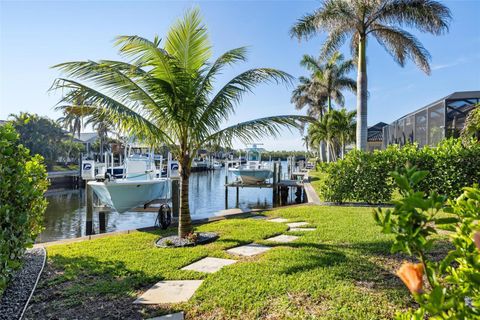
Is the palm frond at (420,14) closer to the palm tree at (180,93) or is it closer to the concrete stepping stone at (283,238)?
the palm tree at (180,93)

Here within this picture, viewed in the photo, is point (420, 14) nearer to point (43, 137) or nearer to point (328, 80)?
point (328, 80)

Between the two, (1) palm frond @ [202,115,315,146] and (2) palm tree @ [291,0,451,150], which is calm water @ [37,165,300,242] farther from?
(2) palm tree @ [291,0,451,150]

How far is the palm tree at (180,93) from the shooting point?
5828 mm

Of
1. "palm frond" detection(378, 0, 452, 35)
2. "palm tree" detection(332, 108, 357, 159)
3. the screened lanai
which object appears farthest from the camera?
"palm tree" detection(332, 108, 357, 159)

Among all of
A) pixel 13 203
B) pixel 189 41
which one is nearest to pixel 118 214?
pixel 189 41

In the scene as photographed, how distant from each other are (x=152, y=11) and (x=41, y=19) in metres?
2.79

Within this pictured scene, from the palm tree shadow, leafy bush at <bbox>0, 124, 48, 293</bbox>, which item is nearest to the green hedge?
the palm tree shadow

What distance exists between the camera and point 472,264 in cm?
131

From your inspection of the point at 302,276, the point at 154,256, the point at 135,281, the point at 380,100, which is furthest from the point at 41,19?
the point at 380,100

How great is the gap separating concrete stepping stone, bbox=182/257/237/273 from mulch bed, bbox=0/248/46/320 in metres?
2.00

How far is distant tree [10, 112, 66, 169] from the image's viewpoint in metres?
31.9

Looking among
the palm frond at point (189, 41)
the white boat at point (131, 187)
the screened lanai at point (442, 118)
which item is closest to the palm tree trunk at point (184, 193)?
the palm frond at point (189, 41)

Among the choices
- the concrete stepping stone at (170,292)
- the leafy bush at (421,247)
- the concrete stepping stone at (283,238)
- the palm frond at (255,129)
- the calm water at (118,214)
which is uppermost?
the palm frond at (255,129)

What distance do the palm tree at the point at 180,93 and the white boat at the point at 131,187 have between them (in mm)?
3425
